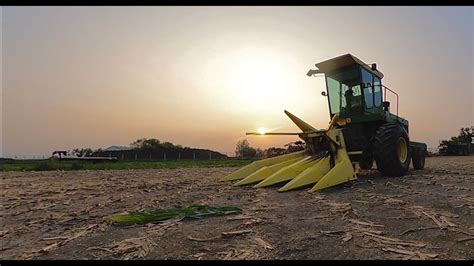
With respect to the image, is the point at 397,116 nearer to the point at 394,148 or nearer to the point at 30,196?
the point at 394,148

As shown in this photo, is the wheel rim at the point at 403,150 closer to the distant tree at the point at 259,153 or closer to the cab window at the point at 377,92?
the cab window at the point at 377,92

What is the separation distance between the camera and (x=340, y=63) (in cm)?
881

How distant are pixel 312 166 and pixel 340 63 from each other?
321 cm

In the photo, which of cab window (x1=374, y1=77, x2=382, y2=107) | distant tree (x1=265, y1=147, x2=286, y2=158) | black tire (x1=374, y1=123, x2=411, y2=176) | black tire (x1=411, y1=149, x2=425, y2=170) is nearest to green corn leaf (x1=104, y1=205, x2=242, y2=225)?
black tire (x1=374, y1=123, x2=411, y2=176)

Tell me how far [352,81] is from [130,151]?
34269 millimetres

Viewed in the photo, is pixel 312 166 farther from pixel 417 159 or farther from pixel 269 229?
pixel 417 159

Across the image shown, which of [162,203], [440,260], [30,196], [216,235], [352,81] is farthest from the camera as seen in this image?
[352,81]

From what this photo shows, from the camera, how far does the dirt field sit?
112 inches

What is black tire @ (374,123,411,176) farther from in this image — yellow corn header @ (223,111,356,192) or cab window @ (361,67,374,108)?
cab window @ (361,67,374,108)

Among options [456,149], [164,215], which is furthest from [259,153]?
[164,215]

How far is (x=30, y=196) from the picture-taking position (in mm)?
6664

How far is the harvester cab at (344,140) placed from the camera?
6.66m

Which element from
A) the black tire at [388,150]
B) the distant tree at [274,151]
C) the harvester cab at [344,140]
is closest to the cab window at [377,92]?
the harvester cab at [344,140]

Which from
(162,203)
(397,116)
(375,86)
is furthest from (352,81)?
(162,203)
